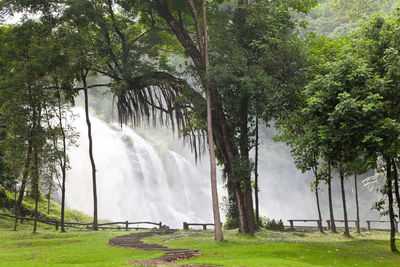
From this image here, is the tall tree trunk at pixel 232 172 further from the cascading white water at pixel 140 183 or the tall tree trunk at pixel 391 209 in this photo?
the cascading white water at pixel 140 183

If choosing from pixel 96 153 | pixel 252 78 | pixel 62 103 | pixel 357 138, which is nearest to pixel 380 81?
pixel 357 138

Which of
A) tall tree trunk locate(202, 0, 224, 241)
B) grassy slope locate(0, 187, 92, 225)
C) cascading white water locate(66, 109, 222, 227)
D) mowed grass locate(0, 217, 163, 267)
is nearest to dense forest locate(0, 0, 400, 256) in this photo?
tall tree trunk locate(202, 0, 224, 241)

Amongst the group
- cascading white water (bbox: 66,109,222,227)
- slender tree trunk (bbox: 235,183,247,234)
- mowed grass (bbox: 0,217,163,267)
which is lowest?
mowed grass (bbox: 0,217,163,267)

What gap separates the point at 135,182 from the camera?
146ft

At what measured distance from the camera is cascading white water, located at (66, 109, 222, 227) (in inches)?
1661

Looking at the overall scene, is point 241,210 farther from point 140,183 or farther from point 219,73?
point 140,183

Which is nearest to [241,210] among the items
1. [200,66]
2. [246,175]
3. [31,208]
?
[246,175]

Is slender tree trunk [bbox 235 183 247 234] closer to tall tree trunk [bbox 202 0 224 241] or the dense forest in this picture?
the dense forest

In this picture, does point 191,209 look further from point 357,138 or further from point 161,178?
point 357,138

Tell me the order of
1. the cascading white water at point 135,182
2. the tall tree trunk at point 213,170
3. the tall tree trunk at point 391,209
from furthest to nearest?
the cascading white water at point 135,182 < the tall tree trunk at point 213,170 < the tall tree trunk at point 391,209

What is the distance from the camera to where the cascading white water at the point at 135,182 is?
1661 inches

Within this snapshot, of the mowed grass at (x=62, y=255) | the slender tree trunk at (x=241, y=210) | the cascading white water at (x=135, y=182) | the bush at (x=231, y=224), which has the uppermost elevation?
the cascading white water at (x=135, y=182)

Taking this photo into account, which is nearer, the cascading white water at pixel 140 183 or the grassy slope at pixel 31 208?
the grassy slope at pixel 31 208

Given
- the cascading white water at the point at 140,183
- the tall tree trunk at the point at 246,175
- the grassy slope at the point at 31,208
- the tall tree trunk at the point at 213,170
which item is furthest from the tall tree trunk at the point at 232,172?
the cascading white water at the point at 140,183
